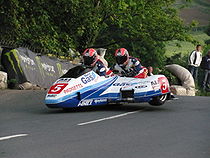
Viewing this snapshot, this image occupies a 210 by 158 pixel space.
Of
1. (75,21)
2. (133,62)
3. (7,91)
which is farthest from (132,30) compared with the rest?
(133,62)

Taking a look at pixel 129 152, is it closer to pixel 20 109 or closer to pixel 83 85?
pixel 83 85

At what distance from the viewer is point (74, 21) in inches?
984

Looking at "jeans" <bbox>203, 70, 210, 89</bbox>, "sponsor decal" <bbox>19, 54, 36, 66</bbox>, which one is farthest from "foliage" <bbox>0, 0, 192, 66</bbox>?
"jeans" <bbox>203, 70, 210, 89</bbox>

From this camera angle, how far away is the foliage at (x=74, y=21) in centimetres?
2222

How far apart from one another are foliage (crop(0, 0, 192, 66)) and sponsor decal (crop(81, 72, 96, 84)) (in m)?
10.4

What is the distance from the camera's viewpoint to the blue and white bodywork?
11344mm

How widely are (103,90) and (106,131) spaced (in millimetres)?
3499

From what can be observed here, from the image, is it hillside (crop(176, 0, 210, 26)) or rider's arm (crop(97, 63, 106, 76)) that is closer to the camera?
Answer: rider's arm (crop(97, 63, 106, 76))

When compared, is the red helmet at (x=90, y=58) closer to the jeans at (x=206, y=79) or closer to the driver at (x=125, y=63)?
the driver at (x=125, y=63)

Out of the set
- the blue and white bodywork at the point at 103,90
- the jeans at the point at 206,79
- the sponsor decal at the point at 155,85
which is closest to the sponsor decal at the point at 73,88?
the blue and white bodywork at the point at 103,90

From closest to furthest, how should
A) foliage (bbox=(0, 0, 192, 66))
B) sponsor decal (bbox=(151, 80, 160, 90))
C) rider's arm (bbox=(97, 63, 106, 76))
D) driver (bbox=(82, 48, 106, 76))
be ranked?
1. sponsor decal (bbox=(151, 80, 160, 90))
2. rider's arm (bbox=(97, 63, 106, 76))
3. driver (bbox=(82, 48, 106, 76))
4. foliage (bbox=(0, 0, 192, 66))

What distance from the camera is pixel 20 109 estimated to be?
41.3 feet

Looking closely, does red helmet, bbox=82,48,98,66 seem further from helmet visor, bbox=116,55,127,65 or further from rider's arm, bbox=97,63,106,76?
helmet visor, bbox=116,55,127,65

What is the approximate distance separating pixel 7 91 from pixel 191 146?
1033 centimetres
